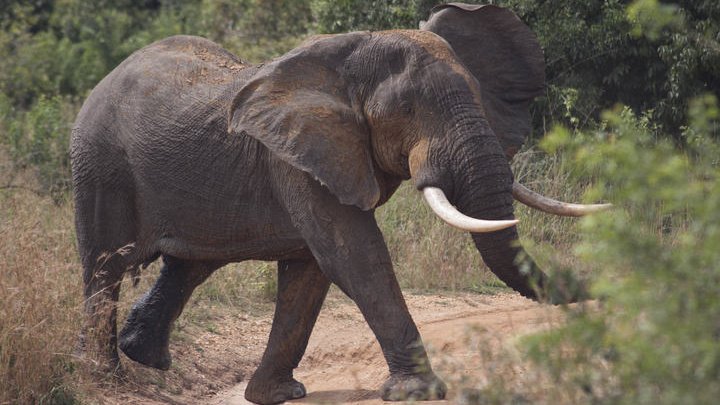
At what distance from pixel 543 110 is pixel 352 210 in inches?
218

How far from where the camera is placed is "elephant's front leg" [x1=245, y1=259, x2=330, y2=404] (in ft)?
25.1

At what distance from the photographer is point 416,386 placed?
262 inches

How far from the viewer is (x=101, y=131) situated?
7.87 metres

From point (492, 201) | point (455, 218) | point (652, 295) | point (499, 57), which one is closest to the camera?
point (652, 295)

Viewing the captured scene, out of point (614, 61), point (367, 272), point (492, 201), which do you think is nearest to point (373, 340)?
point (367, 272)

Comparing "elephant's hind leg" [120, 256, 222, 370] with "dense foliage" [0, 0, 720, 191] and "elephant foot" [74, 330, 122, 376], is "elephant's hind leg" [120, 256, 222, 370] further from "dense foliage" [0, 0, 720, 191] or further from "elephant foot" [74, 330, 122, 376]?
"dense foliage" [0, 0, 720, 191]

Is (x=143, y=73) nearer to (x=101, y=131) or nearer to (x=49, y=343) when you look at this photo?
(x=101, y=131)

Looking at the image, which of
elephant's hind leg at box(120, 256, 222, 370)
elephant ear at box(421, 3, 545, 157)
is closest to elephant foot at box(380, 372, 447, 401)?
elephant ear at box(421, 3, 545, 157)

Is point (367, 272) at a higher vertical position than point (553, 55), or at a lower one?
higher

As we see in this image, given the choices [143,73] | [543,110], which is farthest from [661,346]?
[543,110]

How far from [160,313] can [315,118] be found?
1903mm

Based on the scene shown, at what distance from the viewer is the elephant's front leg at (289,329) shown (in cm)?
764

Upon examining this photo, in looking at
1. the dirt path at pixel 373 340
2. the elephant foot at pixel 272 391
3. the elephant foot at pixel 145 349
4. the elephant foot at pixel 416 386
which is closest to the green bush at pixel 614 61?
the dirt path at pixel 373 340

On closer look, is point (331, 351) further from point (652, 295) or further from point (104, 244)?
point (652, 295)
